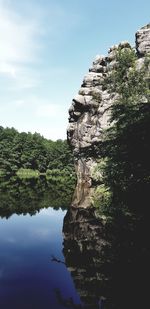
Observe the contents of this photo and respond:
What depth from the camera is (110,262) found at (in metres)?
24.2

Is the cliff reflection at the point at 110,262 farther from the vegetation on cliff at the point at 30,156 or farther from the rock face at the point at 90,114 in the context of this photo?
the vegetation on cliff at the point at 30,156

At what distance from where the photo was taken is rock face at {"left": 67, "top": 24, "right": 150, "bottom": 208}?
58.2 meters

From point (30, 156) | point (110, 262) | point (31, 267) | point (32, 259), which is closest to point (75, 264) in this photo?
point (110, 262)

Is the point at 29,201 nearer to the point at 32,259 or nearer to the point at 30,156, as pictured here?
the point at 32,259

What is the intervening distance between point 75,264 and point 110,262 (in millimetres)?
2733

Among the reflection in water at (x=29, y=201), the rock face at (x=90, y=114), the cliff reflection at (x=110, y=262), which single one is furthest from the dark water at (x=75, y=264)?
the rock face at (x=90, y=114)

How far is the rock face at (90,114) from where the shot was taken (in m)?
58.2

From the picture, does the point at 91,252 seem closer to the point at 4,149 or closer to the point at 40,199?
the point at 40,199

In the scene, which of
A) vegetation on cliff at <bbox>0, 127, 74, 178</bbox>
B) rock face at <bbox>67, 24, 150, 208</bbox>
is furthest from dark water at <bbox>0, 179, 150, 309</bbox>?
vegetation on cliff at <bbox>0, 127, 74, 178</bbox>

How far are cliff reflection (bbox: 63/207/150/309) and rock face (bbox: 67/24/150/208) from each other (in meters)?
22.3

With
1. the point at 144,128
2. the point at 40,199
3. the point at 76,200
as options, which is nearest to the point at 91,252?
the point at 144,128

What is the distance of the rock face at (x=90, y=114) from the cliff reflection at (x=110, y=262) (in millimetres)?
22310

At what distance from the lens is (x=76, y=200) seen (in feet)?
188

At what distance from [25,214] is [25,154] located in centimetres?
7920
